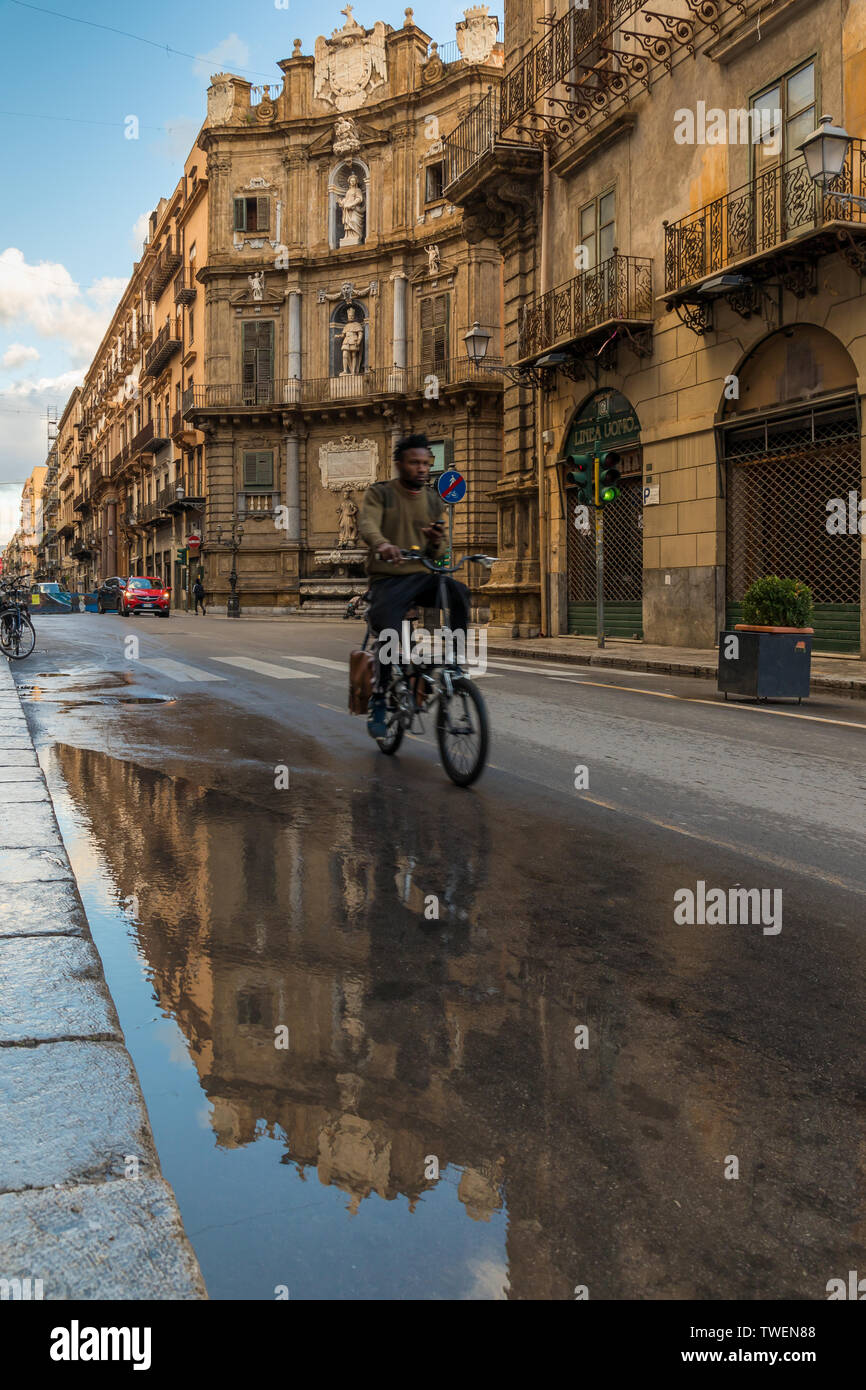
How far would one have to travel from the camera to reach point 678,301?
56.6ft

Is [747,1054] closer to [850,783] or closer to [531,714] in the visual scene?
[850,783]

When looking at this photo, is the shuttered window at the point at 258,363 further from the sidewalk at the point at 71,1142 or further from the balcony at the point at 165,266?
the sidewalk at the point at 71,1142

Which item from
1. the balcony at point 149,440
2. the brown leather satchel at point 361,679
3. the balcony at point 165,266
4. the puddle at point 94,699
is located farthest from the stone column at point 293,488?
the brown leather satchel at point 361,679

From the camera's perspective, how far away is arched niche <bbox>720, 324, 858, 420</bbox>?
49.4 ft

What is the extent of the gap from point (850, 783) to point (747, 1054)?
394 centimetres

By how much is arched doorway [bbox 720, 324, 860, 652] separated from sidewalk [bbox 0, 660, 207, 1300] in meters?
13.7

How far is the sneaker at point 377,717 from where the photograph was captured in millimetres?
6934

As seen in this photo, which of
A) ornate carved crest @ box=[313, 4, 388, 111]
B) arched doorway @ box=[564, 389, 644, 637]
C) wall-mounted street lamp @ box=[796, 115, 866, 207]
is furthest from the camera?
ornate carved crest @ box=[313, 4, 388, 111]

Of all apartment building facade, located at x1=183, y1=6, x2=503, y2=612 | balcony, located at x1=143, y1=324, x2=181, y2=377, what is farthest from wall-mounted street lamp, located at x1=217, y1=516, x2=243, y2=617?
balcony, located at x1=143, y1=324, x2=181, y2=377

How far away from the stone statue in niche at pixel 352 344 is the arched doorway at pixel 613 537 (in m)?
21.3

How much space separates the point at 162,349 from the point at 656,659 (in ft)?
141

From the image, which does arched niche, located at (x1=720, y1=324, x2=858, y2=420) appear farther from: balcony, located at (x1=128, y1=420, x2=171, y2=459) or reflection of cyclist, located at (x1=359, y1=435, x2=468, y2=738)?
balcony, located at (x1=128, y1=420, x2=171, y2=459)

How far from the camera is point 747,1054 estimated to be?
8.97ft
